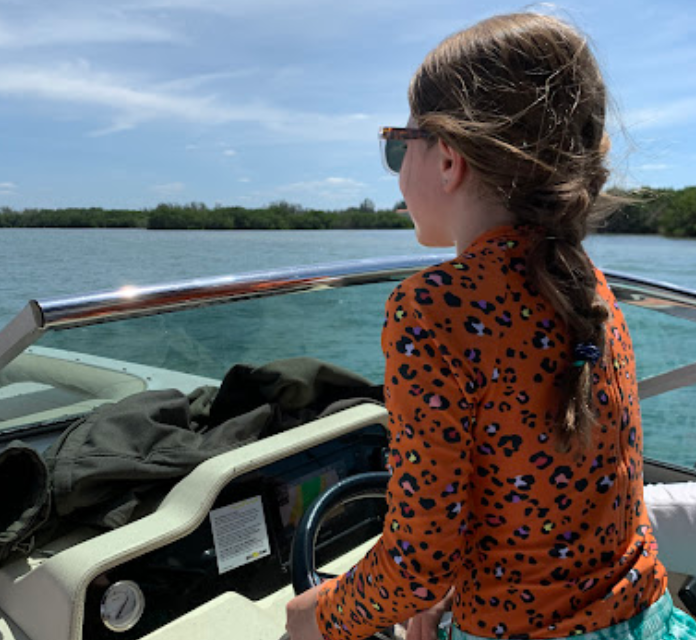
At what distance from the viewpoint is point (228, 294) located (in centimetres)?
180

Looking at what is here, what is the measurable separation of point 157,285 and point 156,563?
0.59 m

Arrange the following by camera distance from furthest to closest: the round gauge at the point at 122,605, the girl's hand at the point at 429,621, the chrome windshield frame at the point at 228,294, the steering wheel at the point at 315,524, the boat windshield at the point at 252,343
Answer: the boat windshield at the point at 252,343, the round gauge at the point at 122,605, the chrome windshield frame at the point at 228,294, the steering wheel at the point at 315,524, the girl's hand at the point at 429,621

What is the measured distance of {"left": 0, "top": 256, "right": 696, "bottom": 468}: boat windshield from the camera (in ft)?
6.30

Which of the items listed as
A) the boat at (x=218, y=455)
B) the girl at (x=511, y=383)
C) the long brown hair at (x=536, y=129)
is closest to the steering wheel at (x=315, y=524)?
the boat at (x=218, y=455)

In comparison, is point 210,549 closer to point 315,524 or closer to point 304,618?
point 315,524

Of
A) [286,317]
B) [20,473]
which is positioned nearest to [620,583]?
[20,473]

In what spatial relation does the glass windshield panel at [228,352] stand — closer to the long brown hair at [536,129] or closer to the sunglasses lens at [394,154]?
the sunglasses lens at [394,154]

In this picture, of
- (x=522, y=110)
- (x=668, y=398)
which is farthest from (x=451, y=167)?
(x=668, y=398)

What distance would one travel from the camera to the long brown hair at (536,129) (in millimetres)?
791

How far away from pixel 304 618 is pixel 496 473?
35 cm

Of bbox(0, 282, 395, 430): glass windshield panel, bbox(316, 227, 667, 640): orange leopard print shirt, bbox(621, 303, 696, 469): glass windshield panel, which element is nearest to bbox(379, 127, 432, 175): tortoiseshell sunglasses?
bbox(316, 227, 667, 640): orange leopard print shirt

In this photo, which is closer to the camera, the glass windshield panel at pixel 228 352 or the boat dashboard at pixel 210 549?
the boat dashboard at pixel 210 549

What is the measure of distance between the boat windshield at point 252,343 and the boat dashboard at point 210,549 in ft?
1.25

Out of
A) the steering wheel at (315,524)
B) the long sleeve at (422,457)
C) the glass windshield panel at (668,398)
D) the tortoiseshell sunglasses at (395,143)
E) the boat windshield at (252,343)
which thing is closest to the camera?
the long sleeve at (422,457)
